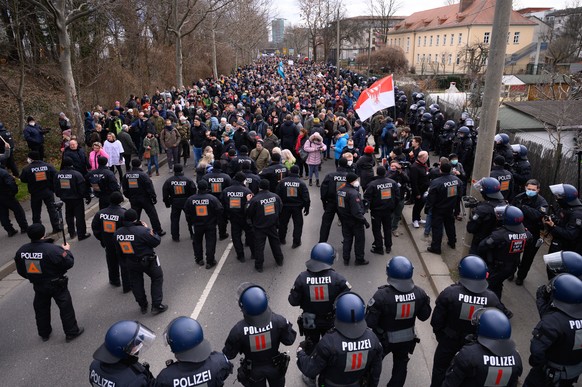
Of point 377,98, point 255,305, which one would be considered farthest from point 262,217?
point 377,98

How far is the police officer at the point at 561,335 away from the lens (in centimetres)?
370

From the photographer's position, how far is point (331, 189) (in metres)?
7.89

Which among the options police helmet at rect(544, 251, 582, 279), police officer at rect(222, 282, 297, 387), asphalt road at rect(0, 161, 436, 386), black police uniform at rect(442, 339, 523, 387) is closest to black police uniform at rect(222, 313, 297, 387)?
police officer at rect(222, 282, 297, 387)

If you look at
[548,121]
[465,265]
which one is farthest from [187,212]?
[548,121]

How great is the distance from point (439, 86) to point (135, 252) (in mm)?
40883

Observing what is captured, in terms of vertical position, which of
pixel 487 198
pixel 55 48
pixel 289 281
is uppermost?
pixel 55 48

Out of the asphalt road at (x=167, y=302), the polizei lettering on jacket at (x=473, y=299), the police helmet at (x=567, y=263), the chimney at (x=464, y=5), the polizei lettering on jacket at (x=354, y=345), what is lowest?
the asphalt road at (x=167, y=302)

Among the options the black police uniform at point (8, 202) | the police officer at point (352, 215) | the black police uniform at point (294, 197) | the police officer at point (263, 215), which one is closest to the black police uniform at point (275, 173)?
the black police uniform at point (294, 197)

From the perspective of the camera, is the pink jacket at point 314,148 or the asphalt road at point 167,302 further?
the pink jacket at point 314,148

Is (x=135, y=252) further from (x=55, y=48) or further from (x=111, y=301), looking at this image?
(x=55, y=48)

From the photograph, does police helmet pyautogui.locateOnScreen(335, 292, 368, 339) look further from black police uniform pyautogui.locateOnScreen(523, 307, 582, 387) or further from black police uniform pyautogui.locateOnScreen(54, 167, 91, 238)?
black police uniform pyautogui.locateOnScreen(54, 167, 91, 238)

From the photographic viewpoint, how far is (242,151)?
33.0ft

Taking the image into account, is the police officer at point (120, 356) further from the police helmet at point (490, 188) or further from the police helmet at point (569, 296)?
the police helmet at point (490, 188)

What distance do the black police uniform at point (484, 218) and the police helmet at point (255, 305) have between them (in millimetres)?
3843
